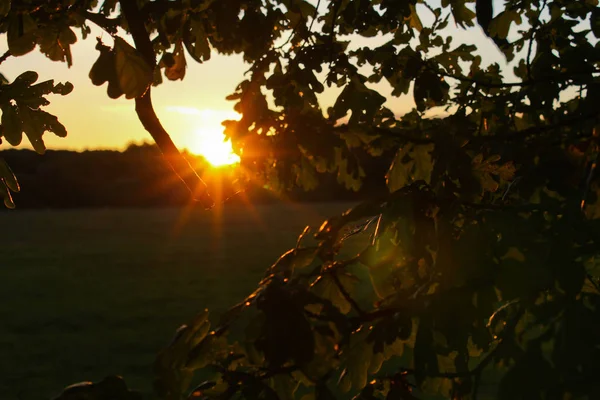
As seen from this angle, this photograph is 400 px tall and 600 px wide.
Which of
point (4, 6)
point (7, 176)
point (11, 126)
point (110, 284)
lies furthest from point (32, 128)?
point (110, 284)

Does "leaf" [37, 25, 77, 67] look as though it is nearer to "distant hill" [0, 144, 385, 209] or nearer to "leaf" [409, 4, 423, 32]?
"leaf" [409, 4, 423, 32]

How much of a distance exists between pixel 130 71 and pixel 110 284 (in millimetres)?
11680

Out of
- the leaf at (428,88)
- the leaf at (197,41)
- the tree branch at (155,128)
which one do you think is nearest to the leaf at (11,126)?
the tree branch at (155,128)

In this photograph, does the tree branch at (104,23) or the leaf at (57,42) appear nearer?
the tree branch at (104,23)

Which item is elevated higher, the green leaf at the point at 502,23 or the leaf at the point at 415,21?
the leaf at the point at 415,21

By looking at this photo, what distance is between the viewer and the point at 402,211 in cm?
194

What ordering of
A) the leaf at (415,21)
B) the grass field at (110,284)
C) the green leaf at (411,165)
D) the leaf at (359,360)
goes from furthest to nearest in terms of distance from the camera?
the grass field at (110,284), the leaf at (415,21), the green leaf at (411,165), the leaf at (359,360)

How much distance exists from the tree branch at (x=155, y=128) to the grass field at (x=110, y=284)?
449cm

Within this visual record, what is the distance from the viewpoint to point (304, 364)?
165cm

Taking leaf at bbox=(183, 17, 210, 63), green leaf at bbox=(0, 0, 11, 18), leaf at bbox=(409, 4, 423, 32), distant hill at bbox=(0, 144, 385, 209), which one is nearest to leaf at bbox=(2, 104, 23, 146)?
green leaf at bbox=(0, 0, 11, 18)

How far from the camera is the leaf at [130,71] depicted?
2002 millimetres

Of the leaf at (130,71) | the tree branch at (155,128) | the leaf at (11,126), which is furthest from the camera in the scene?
the tree branch at (155,128)

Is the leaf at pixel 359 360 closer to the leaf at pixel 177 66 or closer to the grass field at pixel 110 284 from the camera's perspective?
the leaf at pixel 177 66

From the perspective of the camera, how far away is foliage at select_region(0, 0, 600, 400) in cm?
Answer: 155
